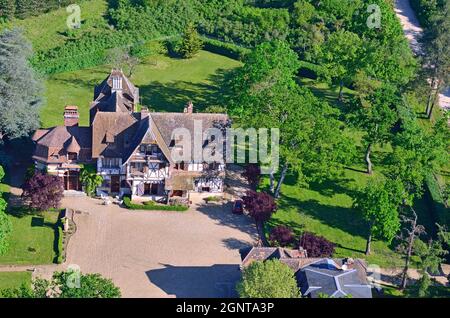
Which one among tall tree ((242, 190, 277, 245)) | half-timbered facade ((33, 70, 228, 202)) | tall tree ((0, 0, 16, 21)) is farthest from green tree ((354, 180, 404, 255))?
tall tree ((0, 0, 16, 21))

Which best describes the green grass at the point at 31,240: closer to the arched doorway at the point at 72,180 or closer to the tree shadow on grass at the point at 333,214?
the arched doorway at the point at 72,180

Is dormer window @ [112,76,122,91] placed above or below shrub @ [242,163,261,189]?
above

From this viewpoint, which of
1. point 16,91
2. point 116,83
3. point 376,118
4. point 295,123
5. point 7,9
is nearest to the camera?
point 295,123

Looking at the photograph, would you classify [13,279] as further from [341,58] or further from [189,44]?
[189,44]

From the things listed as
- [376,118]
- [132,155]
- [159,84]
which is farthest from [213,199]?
[159,84]

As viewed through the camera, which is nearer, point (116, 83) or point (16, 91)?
point (16, 91)

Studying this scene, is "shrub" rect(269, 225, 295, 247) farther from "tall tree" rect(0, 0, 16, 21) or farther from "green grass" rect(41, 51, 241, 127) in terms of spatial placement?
"tall tree" rect(0, 0, 16, 21)
